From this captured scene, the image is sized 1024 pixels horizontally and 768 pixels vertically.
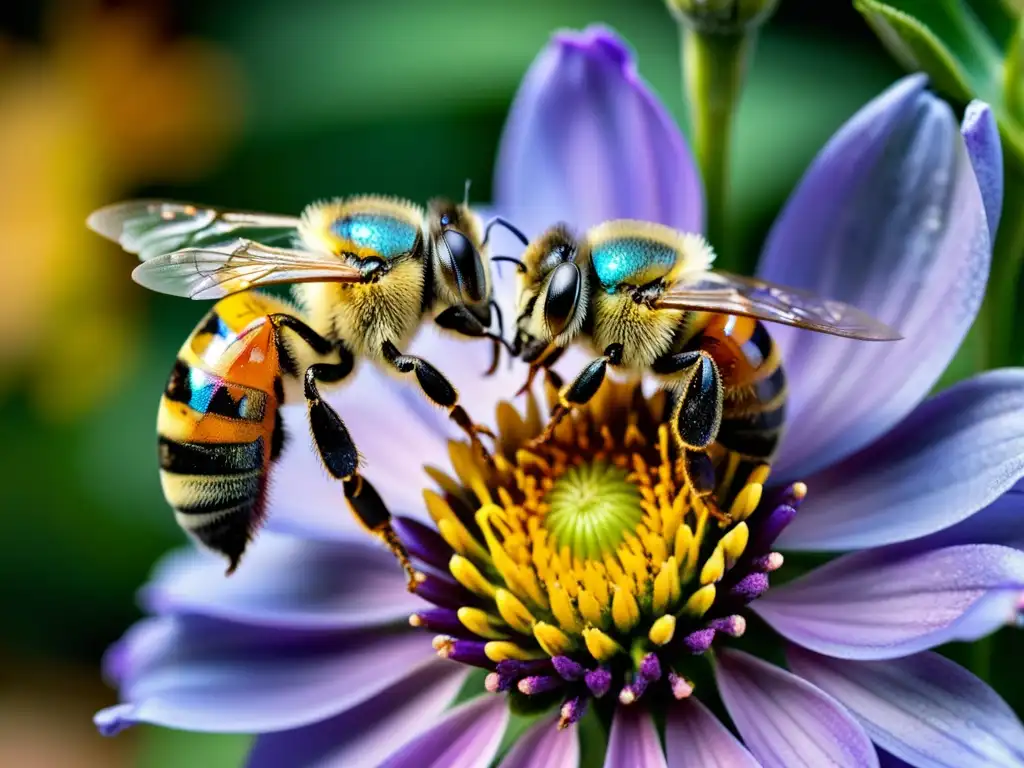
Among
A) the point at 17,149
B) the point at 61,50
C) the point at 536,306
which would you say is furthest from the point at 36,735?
the point at 536,306

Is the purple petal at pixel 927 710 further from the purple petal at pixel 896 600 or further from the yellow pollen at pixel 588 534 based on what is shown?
the yellow pollen at pixel 588 534

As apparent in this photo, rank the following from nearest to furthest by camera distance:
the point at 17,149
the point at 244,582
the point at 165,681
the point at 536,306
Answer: the point at 536,306 < the point at 165,681 < the point at 244,582 < the point at 17,149

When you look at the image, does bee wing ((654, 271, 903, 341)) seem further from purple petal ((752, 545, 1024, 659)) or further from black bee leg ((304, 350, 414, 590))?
black bee leg ((304, 350, 414, 590))

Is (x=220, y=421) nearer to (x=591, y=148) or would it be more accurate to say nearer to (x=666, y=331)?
(x=666, y=331)

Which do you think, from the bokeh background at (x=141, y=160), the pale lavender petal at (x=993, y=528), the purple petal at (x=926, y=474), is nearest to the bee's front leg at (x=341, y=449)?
the purple petal at (x=926, y=474)

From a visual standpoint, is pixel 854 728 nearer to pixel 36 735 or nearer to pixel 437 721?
pixel 437 721

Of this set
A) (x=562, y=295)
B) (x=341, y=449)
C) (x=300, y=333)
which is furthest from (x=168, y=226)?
(x=562, y=295)
